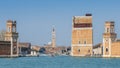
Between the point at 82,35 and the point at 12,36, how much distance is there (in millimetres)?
21593

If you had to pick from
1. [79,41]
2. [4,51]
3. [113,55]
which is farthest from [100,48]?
[4,51]

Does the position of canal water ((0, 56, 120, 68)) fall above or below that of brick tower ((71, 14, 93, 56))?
below

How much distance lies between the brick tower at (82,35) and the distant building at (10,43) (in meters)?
18.1

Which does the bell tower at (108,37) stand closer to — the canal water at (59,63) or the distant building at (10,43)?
the distant building at (10,43)

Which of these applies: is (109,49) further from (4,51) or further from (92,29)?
(4,51)

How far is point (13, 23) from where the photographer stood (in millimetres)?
148000

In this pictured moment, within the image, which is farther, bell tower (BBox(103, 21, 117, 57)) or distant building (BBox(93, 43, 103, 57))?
distant building (BBox(93, 43, 103, 57))

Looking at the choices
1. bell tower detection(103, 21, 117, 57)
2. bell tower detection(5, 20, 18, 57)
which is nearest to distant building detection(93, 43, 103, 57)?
bell tower detection(103, 21, 117, 57)

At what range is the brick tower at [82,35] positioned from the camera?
155 m

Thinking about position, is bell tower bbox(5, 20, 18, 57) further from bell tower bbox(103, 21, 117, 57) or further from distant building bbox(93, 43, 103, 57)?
distant building bbox(93, 43, 103, 57)

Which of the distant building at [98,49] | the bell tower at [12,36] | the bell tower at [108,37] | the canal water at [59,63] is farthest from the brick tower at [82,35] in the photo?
the canal water at [59,63]

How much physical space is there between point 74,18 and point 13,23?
60.6 feet

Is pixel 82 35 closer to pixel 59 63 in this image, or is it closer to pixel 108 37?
pixel 108 37

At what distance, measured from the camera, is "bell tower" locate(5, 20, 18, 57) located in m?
144
